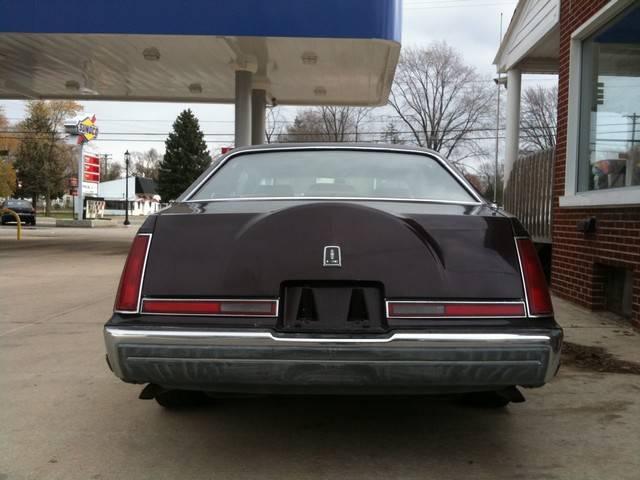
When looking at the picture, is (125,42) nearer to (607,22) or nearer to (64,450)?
(607,22)

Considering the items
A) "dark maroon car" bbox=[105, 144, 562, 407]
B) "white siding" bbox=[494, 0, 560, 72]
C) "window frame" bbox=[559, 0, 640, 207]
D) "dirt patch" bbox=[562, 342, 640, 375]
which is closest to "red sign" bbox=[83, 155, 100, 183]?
"white siding" bbox=[494, 0, 560, 72]

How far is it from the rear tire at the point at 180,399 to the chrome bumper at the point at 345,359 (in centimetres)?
107

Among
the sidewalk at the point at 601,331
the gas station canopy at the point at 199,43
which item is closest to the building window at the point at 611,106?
the sidewalk at the point at 601,331

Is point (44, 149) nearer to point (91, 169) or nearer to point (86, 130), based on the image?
point (91, 169)

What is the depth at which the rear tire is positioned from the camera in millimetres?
3562

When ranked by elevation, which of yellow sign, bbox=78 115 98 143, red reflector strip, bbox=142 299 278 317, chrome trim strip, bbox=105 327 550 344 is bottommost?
chrome trim strip, bbox=105 327 550 344

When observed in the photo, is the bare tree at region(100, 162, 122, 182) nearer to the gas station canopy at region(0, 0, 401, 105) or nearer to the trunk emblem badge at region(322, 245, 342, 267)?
the gas station canopy at region(0, 0, 401, 105)

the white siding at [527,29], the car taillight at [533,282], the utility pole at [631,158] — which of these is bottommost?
the car taillight at [533,282]

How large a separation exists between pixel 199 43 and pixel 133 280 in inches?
416

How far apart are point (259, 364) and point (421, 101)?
49314mm

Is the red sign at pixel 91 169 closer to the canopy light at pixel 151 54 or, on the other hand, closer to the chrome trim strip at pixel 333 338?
the canopy light at pixel 151 54

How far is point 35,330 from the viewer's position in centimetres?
591

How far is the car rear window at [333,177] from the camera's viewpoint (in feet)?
11.4

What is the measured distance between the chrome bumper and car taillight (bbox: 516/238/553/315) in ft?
0.42
